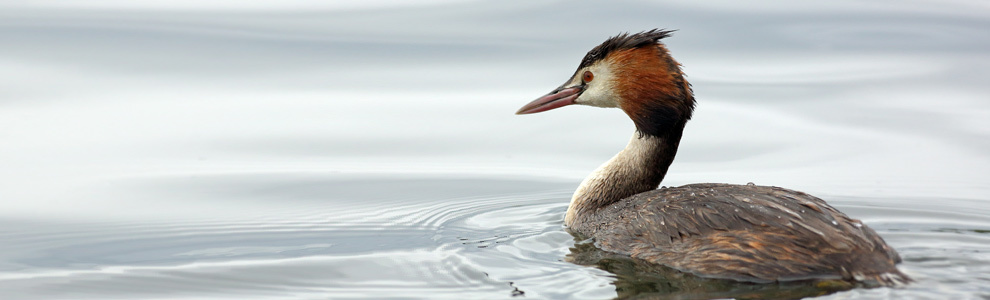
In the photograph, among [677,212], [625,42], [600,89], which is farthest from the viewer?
[600,89]

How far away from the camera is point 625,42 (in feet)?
25.4

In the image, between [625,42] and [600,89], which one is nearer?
[625,42]

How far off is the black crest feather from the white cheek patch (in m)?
0.05

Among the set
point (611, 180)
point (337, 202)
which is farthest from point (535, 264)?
point (337, 202)

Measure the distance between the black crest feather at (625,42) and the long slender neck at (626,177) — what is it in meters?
0.51

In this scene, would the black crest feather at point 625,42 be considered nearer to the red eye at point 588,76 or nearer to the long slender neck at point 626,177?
the red eye at point 588,76

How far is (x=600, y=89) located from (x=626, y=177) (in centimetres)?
53

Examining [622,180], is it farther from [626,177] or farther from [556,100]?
[556,100]

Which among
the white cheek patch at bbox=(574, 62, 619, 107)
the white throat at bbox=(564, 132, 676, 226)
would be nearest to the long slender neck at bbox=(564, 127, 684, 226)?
the white throat at bbox=(564, 132, 676, 226)

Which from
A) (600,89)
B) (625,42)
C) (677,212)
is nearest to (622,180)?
(600,89)

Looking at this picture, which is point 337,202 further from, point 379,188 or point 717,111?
point 717,111

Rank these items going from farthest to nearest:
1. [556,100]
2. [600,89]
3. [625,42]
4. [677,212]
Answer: [556,100] < [600,89] < [625,42] < [677,212]

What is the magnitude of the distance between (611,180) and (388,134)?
2.44 m

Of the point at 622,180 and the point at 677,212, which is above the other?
the point at 622,180
